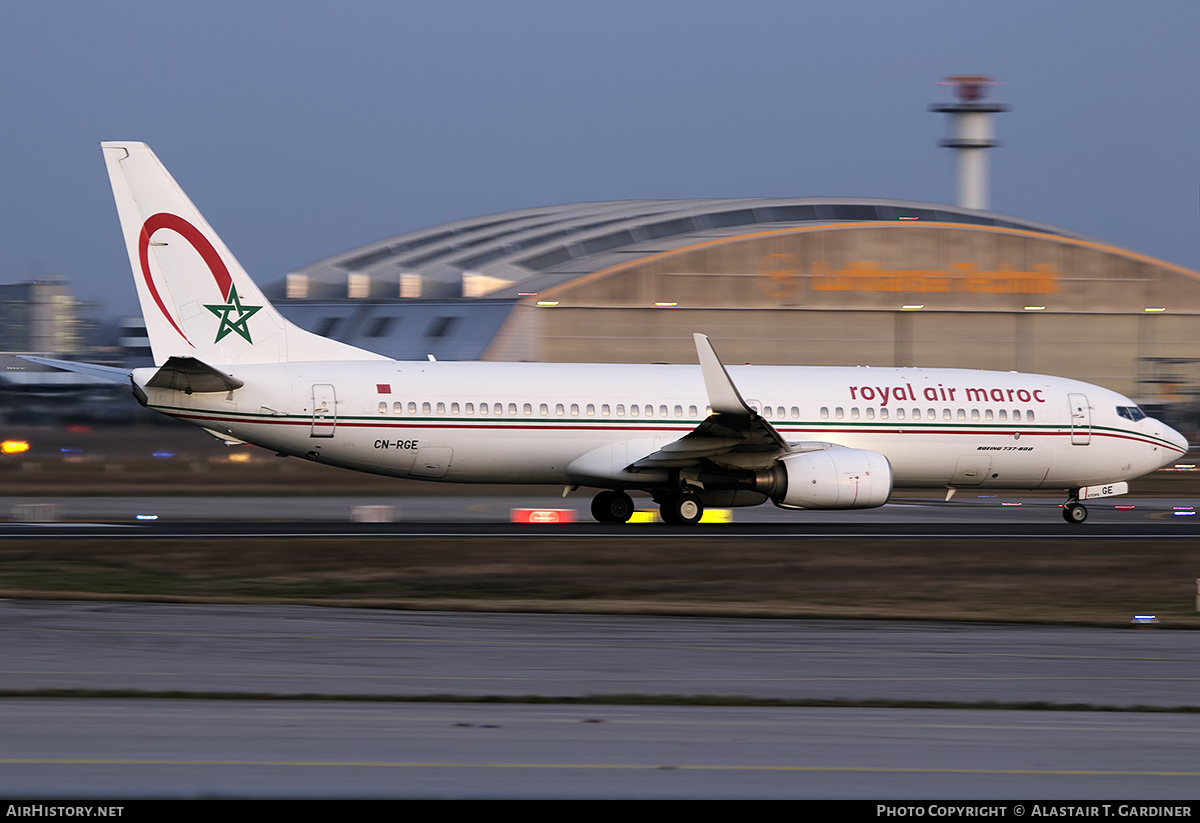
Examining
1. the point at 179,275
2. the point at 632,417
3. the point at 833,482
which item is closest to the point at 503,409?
the point at 632,417

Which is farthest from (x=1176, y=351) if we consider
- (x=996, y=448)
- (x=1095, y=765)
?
(x=1095, y=765)

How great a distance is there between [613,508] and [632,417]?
1942 mm

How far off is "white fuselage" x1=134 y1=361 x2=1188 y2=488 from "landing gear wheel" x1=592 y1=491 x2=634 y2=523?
3.91ft

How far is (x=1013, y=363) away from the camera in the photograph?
191 feet

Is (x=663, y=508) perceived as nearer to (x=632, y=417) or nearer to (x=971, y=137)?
(x=632, y=417)

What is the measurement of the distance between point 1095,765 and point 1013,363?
51662 mm

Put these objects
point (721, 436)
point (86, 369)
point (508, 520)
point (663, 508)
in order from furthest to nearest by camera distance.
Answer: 1. point (508, 520)
2. point (663, 508)
3. point (86, 369)
4. point (721, 436)

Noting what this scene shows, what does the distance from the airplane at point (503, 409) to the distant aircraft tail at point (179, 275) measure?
26 mm

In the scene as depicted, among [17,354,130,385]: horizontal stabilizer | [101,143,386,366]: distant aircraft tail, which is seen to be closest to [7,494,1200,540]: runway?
[17,354,130,385]: horizontal stabilizer

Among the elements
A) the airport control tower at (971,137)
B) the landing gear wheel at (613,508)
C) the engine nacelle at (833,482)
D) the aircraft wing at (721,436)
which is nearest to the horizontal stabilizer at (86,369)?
the landing gear wheel at (613,508)

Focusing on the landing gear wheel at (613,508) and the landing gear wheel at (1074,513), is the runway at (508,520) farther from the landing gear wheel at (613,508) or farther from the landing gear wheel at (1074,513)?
the landing gear wheel at (613,508)

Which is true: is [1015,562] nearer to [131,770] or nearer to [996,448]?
[996,448]

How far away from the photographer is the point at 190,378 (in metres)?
25.3
